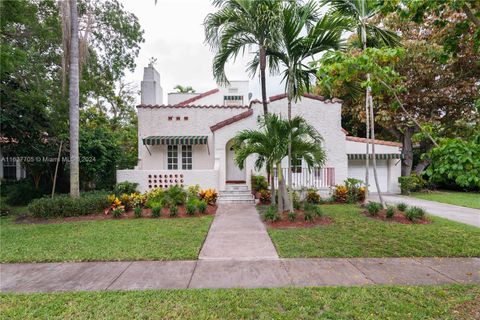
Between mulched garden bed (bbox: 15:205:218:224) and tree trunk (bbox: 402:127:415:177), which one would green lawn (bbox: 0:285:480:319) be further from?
tree trunk (bbox: 402:127:415:177)

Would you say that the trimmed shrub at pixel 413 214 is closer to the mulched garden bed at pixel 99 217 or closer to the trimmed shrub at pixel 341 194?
the trimmed shrub at pixel 341 194

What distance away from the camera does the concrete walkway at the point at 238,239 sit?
595cm

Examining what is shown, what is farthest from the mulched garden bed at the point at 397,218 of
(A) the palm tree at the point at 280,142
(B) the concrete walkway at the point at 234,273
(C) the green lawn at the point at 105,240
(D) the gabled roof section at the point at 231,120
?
(D) the gabled roof section at the point at 231,120

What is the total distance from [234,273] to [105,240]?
436 cm

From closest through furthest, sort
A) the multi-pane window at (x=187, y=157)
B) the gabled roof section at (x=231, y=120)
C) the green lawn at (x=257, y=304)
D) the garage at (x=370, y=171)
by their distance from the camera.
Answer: the green lawn at (x=257, y=304) < the gabled roof section at (x=231, y=120) < the multi-pane window at (x=187, y=157) < the garage at (x=370, y=171)

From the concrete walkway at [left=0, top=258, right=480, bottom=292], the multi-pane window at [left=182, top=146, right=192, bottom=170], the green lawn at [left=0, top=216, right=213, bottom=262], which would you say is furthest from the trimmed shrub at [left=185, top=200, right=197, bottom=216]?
the multi-pane window at [left=182, top=146, right=192, bottom=170]

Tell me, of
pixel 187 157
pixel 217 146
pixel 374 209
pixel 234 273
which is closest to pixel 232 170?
pixel 217 146

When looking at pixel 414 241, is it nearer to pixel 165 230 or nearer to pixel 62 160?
pixel 165 230

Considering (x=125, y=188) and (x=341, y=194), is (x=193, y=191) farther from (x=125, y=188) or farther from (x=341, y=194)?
(x=341, y=194)

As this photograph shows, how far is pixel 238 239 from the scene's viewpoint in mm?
7180

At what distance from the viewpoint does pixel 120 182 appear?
12.8 metres

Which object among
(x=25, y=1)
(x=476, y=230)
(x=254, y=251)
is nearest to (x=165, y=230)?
(x=254, y=251)

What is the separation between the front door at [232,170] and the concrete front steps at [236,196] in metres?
2.33

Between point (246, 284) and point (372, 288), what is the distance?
2.26 meters
